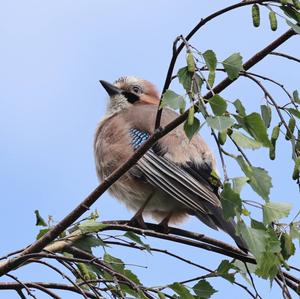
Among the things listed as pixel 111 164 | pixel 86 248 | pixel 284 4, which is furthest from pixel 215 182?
pixel 111 164

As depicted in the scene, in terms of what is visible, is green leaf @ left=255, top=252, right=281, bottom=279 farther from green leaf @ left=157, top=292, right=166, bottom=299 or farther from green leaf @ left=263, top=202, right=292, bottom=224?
green leaf @ left=157, top=292, right=166, bottom=299

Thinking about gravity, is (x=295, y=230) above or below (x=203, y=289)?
above

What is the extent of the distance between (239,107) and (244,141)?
0.45ft

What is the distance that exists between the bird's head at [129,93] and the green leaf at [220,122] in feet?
15.4

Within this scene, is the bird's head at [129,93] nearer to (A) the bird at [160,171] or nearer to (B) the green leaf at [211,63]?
(A) the bird at [160,171]

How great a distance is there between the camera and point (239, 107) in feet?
9.84

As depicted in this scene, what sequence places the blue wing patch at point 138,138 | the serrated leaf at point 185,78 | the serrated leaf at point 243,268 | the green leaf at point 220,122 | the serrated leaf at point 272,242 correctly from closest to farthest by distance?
the green leaf at point 220,122 → the serrated leaf at point 272,242 → the serrated leaf at point 185,78 → the serrated leaf at point 243,268 → the blue wing patch at point 138,138

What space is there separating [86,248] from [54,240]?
168mm

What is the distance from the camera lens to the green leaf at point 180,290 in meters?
3.48

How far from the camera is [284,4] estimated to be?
3199 mm

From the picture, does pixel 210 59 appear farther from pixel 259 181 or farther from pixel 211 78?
pixel 259 181

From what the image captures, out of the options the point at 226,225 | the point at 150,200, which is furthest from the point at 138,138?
the point at 226,225

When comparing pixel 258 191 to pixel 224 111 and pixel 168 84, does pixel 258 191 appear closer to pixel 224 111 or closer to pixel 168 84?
pixel 224 111

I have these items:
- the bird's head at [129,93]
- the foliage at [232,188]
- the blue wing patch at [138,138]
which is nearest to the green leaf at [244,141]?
the foliage at [232,188]
